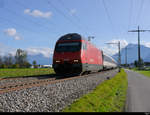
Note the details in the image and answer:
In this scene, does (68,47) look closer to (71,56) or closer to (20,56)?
(71,56)

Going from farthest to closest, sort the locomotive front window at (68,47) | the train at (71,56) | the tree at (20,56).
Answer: the tree at (20,56) < the locomotive front window at (68,47) < the train at (71,56)

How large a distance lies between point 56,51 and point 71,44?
1.55 metres

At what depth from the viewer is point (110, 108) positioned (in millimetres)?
5785

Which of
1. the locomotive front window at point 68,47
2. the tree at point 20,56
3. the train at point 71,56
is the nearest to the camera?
the train at point 71,56

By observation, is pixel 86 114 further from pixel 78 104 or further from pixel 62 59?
pixel 62 59

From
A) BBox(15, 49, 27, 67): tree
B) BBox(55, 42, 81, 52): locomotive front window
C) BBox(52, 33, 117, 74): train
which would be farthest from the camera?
BBox(15, 49, 27, 67): tree

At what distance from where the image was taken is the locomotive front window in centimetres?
1505

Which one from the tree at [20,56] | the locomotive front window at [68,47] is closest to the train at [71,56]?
the locomotive front window at [68,47]

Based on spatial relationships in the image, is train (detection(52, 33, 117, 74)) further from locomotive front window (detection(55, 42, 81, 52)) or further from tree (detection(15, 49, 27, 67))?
tree (detection(15, 49, 27, 67))

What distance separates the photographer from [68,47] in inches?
606

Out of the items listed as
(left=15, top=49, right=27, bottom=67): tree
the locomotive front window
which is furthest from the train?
(left=15, top=49, right=27, bottom=67): tree

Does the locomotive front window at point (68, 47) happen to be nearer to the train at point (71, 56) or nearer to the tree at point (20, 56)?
the train at point (71, 56)

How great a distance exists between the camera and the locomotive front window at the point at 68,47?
49.4 ft

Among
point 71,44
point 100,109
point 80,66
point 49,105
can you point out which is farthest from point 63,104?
point 71,44
